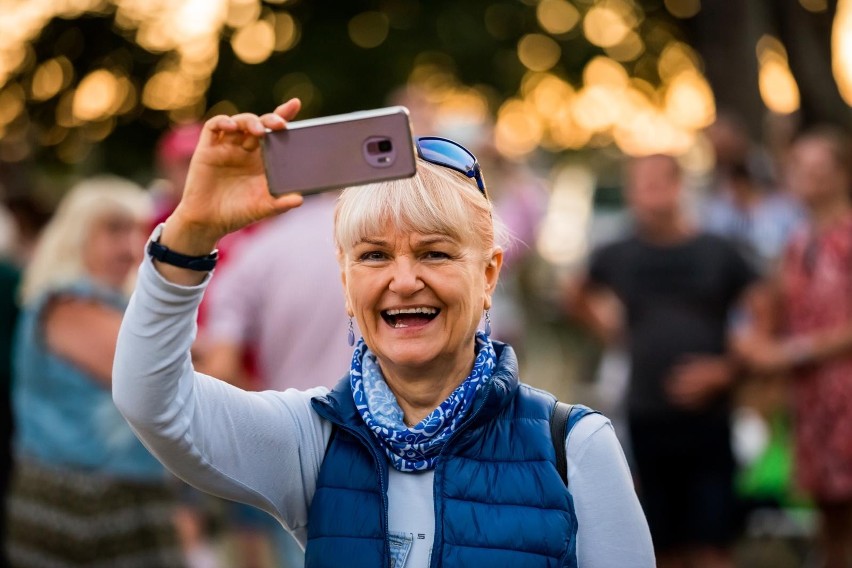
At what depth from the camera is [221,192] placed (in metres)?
2.62

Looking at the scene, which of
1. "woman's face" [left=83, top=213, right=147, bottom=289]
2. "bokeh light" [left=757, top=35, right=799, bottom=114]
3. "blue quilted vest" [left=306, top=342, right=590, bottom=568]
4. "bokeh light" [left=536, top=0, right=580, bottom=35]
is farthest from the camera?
"bokeh light" [left=536, top=0, right=580, bottom=35]

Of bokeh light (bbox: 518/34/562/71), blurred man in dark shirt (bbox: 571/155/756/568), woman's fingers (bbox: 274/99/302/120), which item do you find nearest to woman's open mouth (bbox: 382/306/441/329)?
woman's fingers (bbox: 274/99/302/120)

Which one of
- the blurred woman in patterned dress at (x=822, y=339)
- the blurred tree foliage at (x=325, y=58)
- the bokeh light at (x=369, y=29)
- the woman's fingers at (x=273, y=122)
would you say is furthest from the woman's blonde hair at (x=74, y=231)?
the bokeh light at (x=369, y=29)

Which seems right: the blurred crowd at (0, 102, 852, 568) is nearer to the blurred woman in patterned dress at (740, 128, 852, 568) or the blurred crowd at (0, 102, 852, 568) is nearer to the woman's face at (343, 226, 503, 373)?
the blurred woman in patterned dress at (740, 128, 852, 568)

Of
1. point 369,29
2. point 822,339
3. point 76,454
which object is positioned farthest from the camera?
point 369,29

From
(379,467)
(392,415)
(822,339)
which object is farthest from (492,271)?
(822,339)

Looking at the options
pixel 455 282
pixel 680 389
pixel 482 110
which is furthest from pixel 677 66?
pixel 455 282

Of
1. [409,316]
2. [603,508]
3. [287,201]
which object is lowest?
[603,508]

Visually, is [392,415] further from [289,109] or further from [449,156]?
[289,109]

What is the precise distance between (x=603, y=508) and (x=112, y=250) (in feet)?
12.7

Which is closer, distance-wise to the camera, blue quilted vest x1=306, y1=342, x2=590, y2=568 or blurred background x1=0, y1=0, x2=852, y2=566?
blue quilted vest x1=306, y1=342, x2=590, y2=568

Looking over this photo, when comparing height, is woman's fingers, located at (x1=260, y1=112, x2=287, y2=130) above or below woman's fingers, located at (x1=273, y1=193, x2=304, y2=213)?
above

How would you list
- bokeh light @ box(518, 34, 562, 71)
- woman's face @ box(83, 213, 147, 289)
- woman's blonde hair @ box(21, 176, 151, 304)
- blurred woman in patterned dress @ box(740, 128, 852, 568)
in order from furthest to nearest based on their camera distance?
bokeh light @ box(518, 34, 562, 71), blurred woman in patterned dress @ box(740, 128, 852, 568), woman's face @ box(83, 213, 147, 289), woman's blonde hair @ box(21, 176, 151, 304)

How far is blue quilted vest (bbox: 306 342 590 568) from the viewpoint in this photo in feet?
→ 8.95
